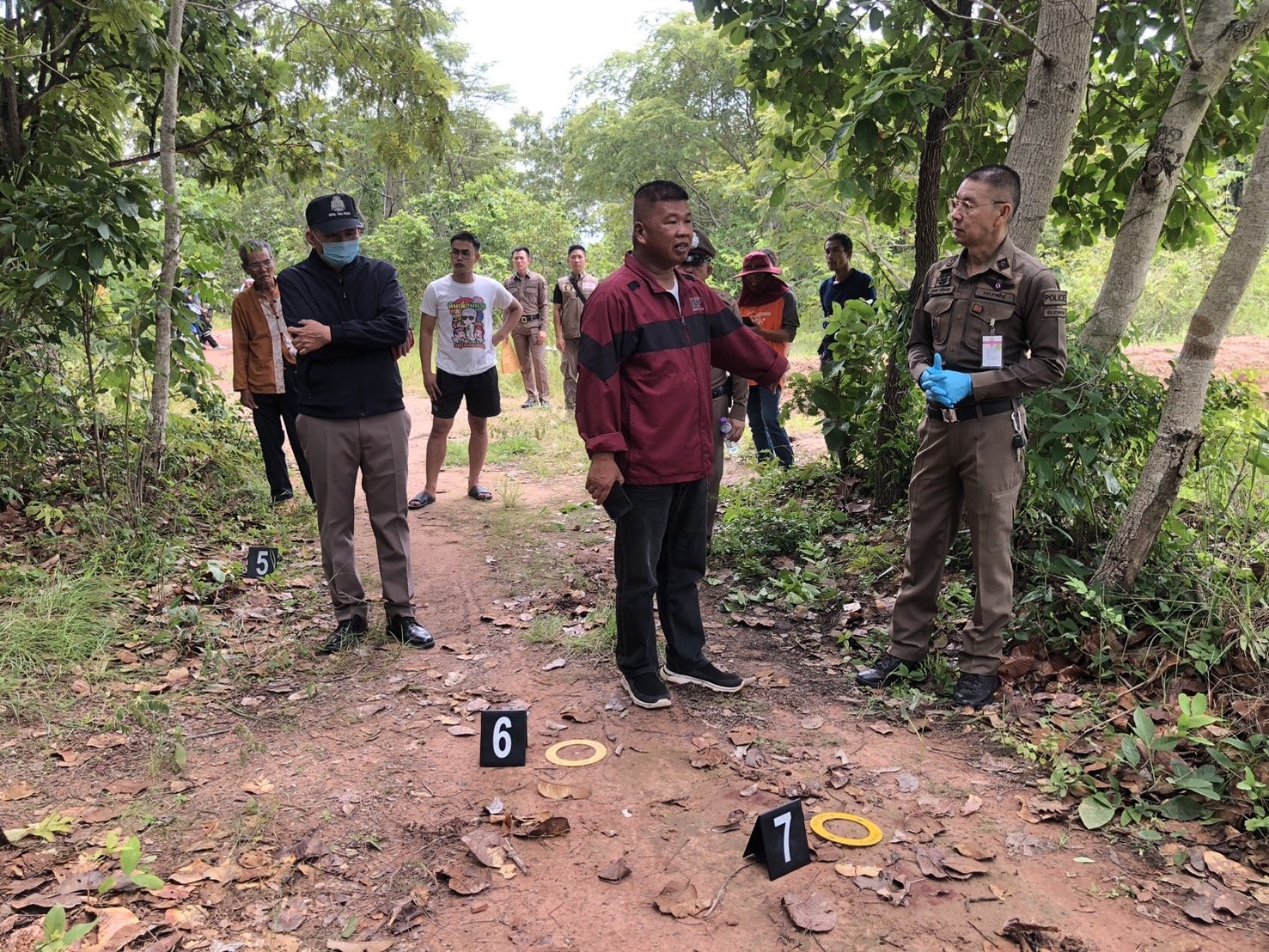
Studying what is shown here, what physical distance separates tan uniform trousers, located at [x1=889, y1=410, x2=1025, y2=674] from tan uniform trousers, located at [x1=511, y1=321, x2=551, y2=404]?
8232mm

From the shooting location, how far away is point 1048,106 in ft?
14.3

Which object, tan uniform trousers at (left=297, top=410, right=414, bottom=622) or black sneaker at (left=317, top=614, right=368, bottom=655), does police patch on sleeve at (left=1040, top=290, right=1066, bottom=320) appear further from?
black sneaker at (left=317, top=614, right=368, bottom=655)

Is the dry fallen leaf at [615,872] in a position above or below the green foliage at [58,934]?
below

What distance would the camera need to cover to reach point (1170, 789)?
124 inches

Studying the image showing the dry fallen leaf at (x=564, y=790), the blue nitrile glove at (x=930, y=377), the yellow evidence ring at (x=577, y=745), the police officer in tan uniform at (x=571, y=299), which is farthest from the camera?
the police officer in tan uniform at (x=571, y=299)

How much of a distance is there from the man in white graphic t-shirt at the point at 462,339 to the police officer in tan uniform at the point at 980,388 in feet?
12.7

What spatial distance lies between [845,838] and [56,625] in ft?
13.4

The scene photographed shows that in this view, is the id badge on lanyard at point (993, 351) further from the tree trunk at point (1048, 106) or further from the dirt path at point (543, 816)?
the dirt path at point (543, 816)

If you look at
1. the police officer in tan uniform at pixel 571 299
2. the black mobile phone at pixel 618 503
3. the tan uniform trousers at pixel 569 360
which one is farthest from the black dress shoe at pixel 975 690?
the tan uniform trousers at pixel 569 360

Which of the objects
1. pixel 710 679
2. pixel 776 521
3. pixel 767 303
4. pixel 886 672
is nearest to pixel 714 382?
pixel 776 521

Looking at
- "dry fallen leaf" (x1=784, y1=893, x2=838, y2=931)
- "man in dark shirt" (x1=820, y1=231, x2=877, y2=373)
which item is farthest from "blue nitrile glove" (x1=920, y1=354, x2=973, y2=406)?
"man in dark shirt" (x1=820, y1=231, x2=877, y2=373)

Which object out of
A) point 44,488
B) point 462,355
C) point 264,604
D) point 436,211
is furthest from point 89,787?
point 436,211

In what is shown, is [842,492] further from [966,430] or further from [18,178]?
[18,178]

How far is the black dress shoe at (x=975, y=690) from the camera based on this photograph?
152 inches
